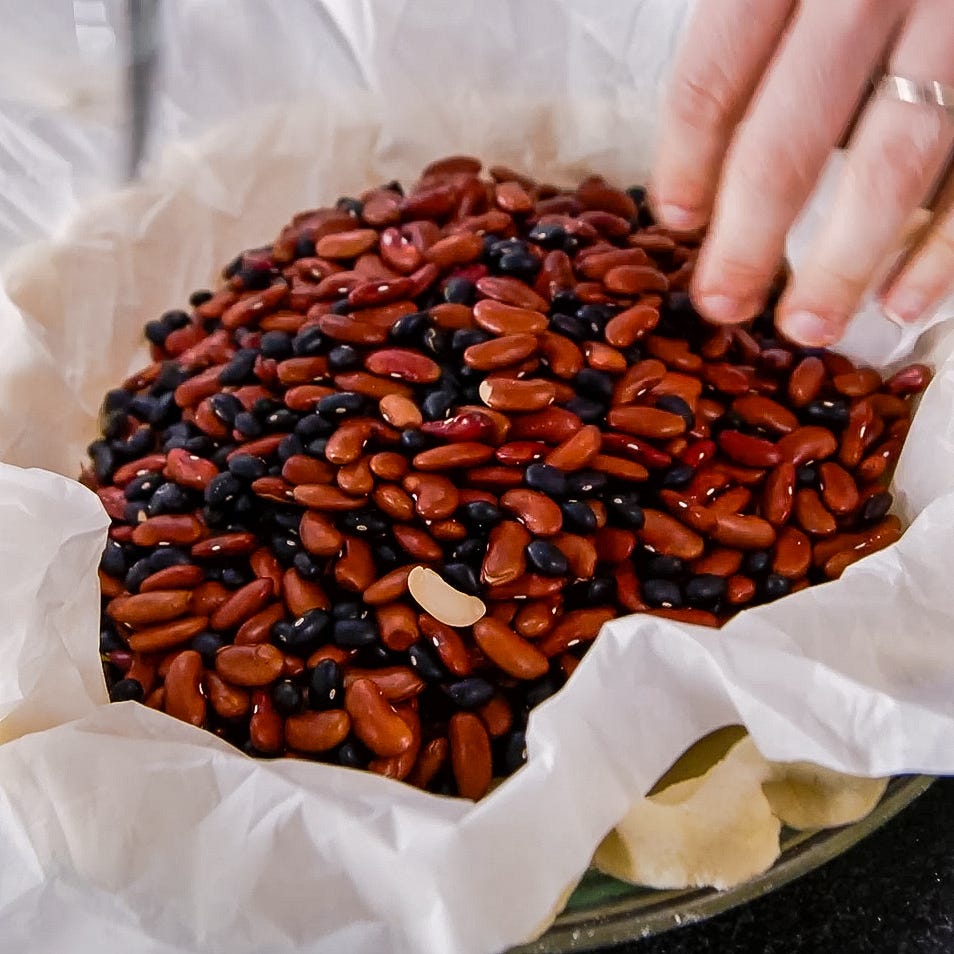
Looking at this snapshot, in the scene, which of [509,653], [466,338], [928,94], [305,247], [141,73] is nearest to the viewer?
[928,94]

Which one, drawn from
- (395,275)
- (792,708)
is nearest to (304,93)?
(395,275)

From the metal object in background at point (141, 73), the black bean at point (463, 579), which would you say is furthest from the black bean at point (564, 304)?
the metal object in background at point (141, 73)

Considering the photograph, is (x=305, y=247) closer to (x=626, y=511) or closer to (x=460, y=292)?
(x=460, y=292)

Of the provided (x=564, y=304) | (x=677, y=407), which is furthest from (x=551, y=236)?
(x=677, y=407)

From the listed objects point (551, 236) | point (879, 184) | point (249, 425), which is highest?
point (879, 184)

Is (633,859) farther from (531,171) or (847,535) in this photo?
(531,171)

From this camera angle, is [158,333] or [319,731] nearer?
[319,731]

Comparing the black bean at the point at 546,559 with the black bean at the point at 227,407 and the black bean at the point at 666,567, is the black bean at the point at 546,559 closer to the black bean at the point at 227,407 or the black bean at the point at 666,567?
the black bean at the point at 666,567
